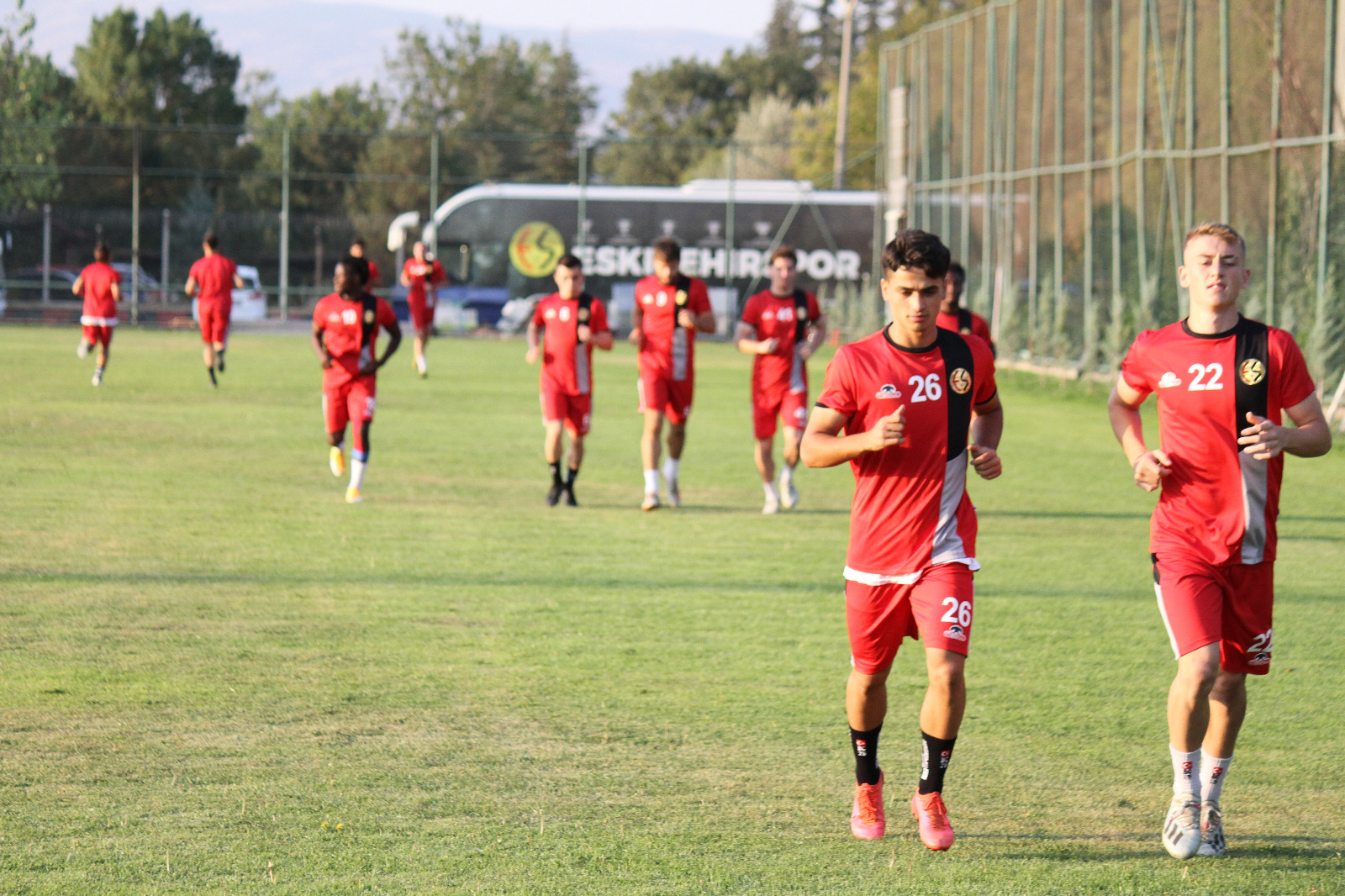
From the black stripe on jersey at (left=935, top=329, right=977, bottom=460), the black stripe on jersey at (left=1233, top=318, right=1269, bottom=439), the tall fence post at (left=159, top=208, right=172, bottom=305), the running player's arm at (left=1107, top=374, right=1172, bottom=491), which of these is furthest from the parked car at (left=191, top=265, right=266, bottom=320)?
the black stripe on jersey at (left=1233, top=318, right=1269, bottom=439)

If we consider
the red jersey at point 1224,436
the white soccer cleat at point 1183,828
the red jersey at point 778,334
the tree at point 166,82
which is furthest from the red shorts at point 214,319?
the tree at point 166,82

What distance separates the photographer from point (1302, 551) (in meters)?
10.6

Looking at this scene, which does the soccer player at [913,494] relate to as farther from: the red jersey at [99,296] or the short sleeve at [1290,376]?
the red jersey at [99,296]

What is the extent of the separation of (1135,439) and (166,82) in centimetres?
7037

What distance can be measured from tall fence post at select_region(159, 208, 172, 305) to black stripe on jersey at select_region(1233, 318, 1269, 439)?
3822cm

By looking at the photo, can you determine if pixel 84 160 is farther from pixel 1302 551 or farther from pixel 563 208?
pixel 1302 551

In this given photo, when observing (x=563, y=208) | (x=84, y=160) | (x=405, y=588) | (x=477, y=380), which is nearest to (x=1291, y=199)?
(x=477, y=380)

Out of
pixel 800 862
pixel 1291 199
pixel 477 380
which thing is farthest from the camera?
pixel 477 380

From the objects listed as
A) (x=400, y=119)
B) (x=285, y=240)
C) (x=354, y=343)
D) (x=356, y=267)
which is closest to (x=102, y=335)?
(x=356, y=267)

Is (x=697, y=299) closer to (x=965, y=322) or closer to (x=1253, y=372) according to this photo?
(x=965, y=322)

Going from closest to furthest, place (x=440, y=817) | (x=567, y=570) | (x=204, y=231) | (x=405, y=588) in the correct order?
(x=440, y=817) < (x=405, y=588) < (x=567, y=570) < (x=204, y=231)

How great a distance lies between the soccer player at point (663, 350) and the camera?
39.7ft

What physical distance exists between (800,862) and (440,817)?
1.24 m

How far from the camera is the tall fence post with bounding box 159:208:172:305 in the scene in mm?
39500
